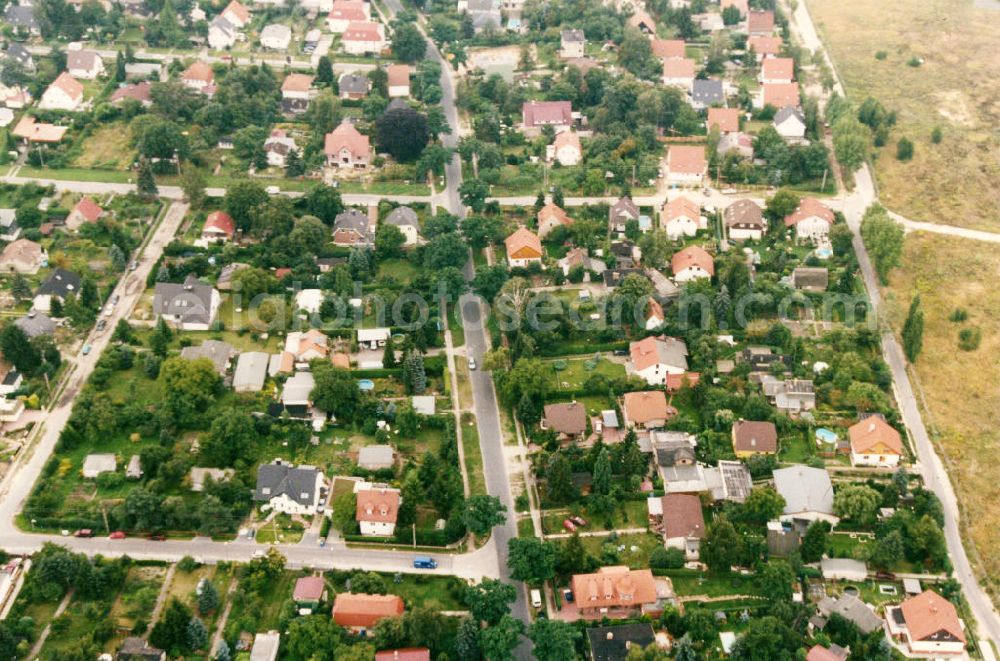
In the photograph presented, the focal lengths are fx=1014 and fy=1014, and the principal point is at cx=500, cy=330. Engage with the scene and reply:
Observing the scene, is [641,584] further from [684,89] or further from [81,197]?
[684,89]

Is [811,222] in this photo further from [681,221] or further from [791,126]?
[791,126]

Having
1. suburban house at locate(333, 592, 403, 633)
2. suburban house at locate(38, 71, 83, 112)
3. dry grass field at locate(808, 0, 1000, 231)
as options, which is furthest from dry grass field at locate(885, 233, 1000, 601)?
suburban house at locate(38, 71, 83, 112)

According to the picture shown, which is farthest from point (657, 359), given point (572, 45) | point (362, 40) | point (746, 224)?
point (362, 40)

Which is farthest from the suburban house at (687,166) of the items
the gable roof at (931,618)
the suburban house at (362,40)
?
the gable roof at (931,618)

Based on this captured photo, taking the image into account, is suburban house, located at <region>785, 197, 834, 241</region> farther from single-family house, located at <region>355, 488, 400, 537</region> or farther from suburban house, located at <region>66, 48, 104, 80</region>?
suburban house, located at <region>66, 48, 104, 80</region>

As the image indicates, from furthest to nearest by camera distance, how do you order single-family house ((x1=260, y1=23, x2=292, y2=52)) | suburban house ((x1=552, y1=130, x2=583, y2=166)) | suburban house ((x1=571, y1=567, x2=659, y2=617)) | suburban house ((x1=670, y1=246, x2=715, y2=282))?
single-family house ((x1=260, y1=23, x2=292, y2=52))
suburban house ((x1=552, y1=130, x2=583, y2=166))
suburban house ((x1=670, y1=246, x2=715, y2=282))
suburban house ((x1=571, y1=567, x2=659, y2=617))

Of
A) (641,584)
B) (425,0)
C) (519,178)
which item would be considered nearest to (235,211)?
(519,178)
